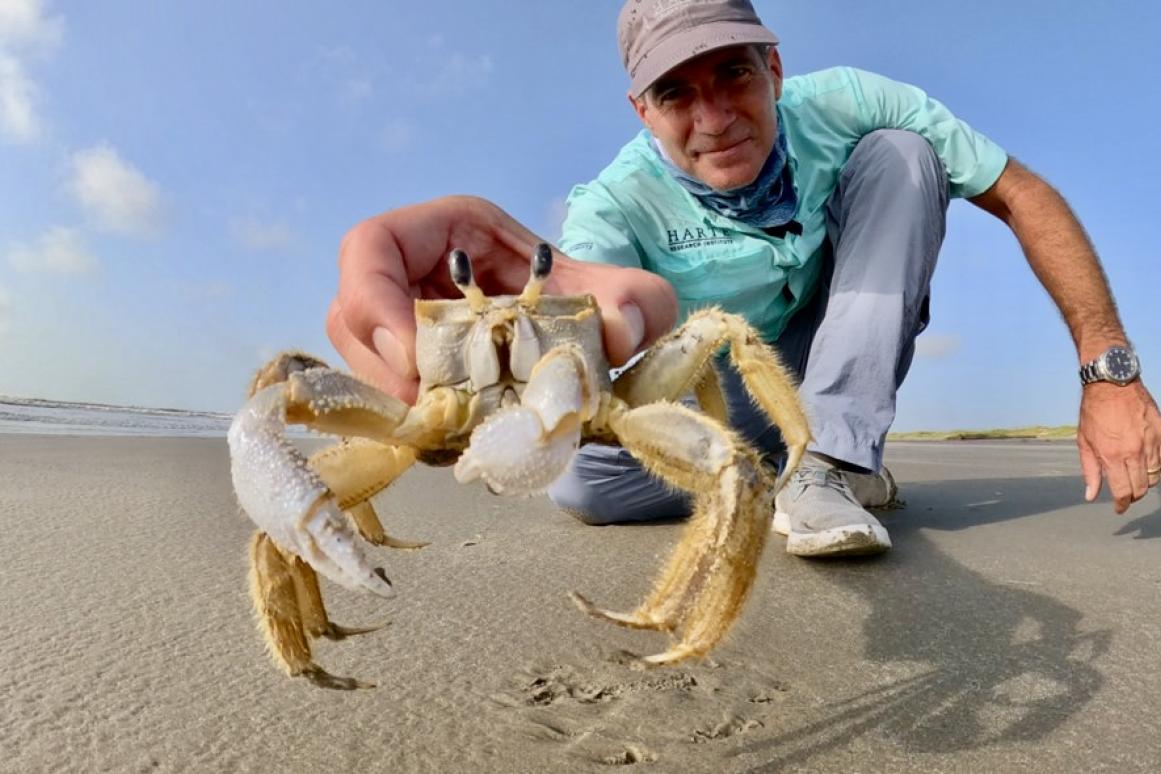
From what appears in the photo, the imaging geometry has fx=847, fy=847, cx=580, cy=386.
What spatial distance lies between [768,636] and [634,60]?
2.86 m

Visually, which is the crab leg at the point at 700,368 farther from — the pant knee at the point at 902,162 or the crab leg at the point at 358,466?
the pant knee at the point at 902,162

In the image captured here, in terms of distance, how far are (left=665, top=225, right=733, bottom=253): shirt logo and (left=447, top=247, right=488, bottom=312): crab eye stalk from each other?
7.60ft

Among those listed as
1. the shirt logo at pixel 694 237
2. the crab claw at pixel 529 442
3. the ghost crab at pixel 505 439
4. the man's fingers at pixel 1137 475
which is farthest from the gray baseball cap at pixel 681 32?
the man's fingers at pixel 1137 475

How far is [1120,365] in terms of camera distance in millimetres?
4074

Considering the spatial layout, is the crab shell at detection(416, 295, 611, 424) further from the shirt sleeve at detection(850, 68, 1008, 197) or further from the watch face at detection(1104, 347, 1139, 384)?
the shirt sleeve at detection(850, 68, 1008, 197)

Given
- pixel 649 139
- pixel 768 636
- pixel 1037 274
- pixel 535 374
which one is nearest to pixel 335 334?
pixel 535 374

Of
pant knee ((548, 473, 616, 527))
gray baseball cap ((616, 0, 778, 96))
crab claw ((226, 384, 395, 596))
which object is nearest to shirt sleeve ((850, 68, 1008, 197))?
gray baseball cap ((616, 0, 778, 96))

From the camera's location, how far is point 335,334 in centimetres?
250

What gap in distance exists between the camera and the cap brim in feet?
12.2

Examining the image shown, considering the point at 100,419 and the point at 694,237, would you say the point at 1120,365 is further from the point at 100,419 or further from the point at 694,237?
the point at 100,419

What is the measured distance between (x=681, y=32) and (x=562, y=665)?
2874mm

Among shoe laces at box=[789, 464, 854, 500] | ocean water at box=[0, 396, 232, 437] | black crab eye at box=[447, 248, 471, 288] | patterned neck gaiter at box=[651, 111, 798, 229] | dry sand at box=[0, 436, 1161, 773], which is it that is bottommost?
ocean water at box=[0, 396, 232, 437]

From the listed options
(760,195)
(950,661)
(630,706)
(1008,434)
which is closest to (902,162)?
(760,195)

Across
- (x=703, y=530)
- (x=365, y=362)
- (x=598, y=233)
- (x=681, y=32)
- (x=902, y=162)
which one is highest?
(x=681, y=32)
